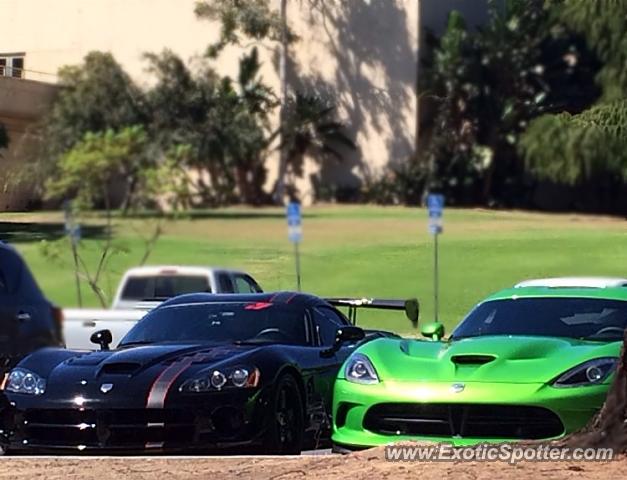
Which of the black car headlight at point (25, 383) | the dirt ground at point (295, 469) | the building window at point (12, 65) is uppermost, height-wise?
the building window at point (12, 65)

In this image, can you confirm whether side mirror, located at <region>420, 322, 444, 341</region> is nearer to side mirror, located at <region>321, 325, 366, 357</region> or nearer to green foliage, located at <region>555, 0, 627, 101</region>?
side mirror, located at <region>321, 325, 366, 357</region>

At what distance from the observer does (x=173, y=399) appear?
8.04 m

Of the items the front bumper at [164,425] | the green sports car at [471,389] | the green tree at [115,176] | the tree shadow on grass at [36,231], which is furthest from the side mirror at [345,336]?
the tree shadow on grass at [36,231]

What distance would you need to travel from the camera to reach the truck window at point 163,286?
42.8ft

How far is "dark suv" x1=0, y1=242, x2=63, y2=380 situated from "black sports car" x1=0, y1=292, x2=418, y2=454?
3.76ft

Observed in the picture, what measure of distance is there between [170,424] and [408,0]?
263 inches

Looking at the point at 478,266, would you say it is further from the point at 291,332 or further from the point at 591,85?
the point at 291,332

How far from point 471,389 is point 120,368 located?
2.16 meters

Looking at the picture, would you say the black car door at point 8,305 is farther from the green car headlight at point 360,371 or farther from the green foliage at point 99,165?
the green car headlight at point 360,371

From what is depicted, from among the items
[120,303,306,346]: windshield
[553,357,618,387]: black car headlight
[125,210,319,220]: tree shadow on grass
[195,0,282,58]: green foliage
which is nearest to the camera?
[553,357,618,387]: black car headlight

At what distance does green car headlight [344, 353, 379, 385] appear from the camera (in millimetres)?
8141

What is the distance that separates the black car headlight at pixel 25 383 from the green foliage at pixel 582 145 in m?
6.17

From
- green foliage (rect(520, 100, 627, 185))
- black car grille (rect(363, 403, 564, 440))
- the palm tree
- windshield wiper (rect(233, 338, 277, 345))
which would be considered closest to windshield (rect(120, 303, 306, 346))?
windshield wiper (rect(233, 338, 277, 345))

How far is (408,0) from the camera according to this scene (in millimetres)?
13477
